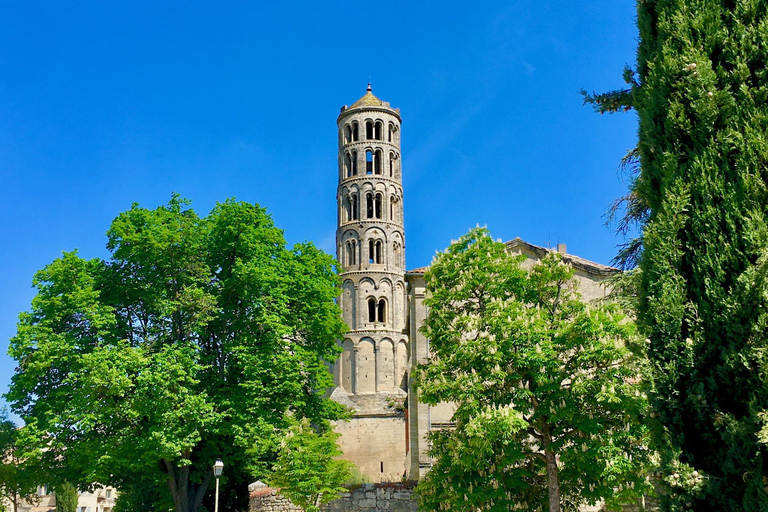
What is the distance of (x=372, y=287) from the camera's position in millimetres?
61844

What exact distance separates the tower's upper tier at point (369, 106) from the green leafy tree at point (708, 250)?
57.9 meters

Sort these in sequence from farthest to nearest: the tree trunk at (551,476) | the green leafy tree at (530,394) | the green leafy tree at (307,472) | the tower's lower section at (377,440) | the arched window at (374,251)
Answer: the arched window at (374,251)
the tower's lower section at (377,440)
the green leafy tree at (307,472)
the tree trunk at (551,476)
the green leafy tree at (530,394)

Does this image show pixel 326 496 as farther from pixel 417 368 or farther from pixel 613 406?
pixel 613 406

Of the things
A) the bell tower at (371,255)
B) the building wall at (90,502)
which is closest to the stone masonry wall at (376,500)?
the bell tower at (371,255)

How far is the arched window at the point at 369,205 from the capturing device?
63.9 m

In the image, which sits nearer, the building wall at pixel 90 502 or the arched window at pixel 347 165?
the building wall at pixel 90 502

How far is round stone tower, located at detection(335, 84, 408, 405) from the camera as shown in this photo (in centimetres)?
6009

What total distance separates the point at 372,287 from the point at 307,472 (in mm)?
38438

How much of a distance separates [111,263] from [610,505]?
19887 mm

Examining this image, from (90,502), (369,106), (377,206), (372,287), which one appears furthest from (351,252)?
(90,502)

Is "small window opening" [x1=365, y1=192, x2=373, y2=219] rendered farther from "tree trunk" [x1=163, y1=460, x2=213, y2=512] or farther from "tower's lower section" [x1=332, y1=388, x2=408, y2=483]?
"tree trunk" [x1=163, y1=460, x2=213, y2=512]

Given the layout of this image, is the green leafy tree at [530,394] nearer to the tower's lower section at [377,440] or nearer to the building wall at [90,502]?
the tower's lower section at [377,440]

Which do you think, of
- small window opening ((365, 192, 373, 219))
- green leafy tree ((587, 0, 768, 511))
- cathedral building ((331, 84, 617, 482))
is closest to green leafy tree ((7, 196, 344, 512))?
green leafy tree ((587, 0, 768, 511))

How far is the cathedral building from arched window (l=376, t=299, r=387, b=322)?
0.09 meters
